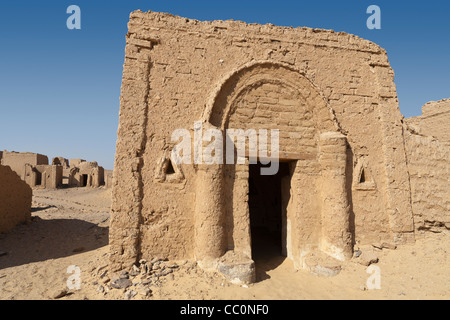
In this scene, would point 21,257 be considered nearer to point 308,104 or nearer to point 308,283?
point 308,283

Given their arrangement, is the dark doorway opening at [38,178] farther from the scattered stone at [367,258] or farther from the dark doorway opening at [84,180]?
the scattered stone at [367,258]

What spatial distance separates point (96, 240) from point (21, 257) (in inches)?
71.2

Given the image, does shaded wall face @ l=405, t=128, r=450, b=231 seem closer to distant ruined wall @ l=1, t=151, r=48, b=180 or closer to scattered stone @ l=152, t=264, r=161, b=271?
scattered stone @ l=152, t=264, r=161, b=271

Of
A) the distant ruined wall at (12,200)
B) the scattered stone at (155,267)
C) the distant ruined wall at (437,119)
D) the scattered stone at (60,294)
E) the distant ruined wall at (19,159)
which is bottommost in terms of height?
the scattered stone at (60,294)

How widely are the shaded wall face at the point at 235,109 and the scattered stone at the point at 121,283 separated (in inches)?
13.1

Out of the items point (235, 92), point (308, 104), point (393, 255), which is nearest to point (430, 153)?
point (393, 255)

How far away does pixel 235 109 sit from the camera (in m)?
5.52

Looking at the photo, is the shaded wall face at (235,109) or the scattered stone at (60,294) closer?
the scattered stone at (60,294)

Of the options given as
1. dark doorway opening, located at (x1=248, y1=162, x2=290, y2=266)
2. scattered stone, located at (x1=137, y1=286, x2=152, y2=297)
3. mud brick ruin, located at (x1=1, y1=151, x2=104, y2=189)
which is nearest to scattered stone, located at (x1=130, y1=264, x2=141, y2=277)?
scattered stone, located at (x1=137, y1=286, x2=152, y2=297)

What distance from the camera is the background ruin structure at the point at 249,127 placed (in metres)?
4.91

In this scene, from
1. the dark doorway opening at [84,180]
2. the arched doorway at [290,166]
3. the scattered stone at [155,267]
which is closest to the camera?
the scattered stone at [155,267]

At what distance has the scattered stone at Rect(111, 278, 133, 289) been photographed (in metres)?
4.34

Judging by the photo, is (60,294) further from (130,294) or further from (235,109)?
(235,109)

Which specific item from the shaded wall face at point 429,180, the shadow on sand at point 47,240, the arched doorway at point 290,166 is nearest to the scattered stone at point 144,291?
the arched doorway at point 290,166
